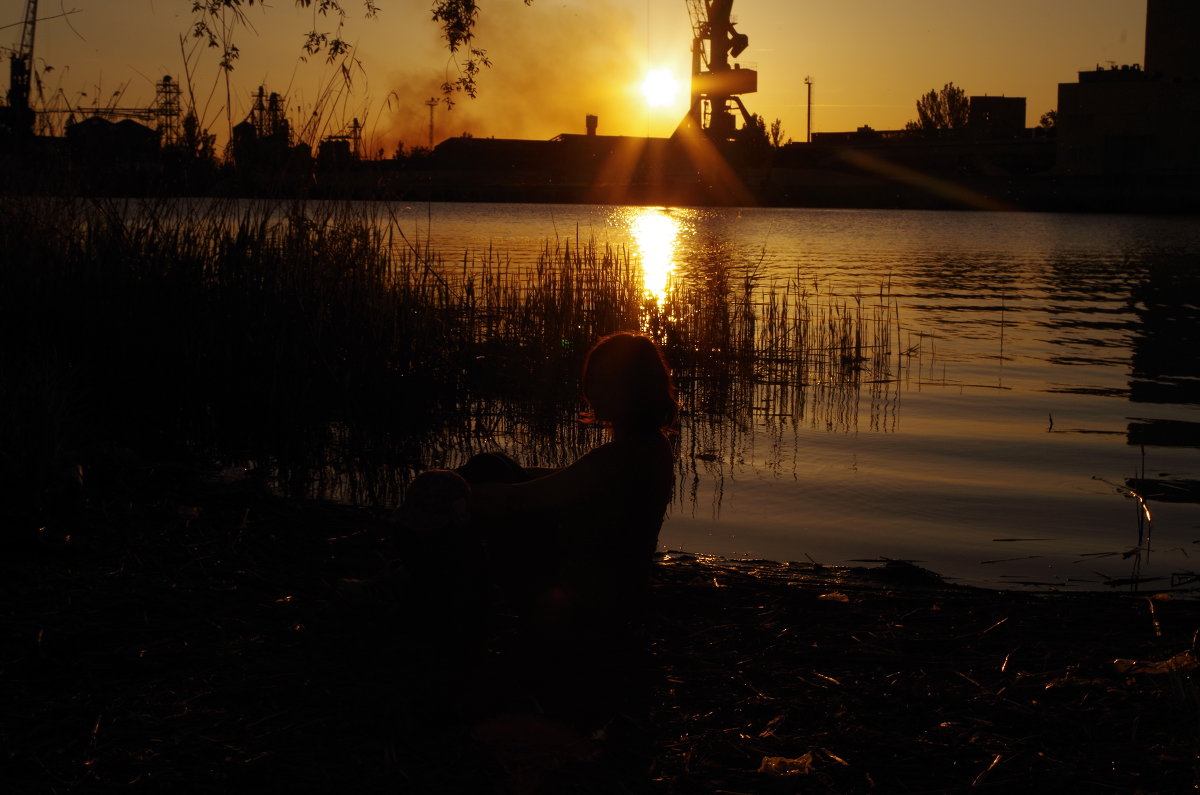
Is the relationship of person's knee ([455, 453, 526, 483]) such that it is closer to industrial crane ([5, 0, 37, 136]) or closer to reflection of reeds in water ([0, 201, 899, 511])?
reflection of reeds in water ([0, 201, 899, 511])

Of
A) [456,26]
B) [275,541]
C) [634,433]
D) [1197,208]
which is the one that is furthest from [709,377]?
[1197,208]

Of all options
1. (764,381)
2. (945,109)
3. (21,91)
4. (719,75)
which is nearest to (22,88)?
(21,91)

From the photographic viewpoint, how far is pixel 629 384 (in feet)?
11.4

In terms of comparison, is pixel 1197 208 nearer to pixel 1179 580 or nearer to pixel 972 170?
pixel 972 170

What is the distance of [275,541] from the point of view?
477 centimetres

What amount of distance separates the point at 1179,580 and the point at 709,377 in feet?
19.6

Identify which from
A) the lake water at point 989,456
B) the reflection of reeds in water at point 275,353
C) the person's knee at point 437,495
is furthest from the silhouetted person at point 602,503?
the reflection of reeds in water at point 275,353

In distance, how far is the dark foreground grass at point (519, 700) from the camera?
289 cm

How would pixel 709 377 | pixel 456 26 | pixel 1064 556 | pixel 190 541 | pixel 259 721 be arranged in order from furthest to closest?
pixel 709 377 → pixel 456 26 → pixel 1064 556 → pixel 190 541 → pixel 259 721

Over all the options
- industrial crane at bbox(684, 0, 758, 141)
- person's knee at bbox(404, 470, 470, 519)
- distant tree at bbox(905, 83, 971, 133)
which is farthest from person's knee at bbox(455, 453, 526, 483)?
distant tree at bbox(905, 83, 971, 133)

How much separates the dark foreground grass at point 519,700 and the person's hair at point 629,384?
0.70 m

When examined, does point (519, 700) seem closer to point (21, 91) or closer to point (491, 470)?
point (491, 470)

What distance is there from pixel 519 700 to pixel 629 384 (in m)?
1.02

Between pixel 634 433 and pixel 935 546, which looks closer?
pixel 634 433
